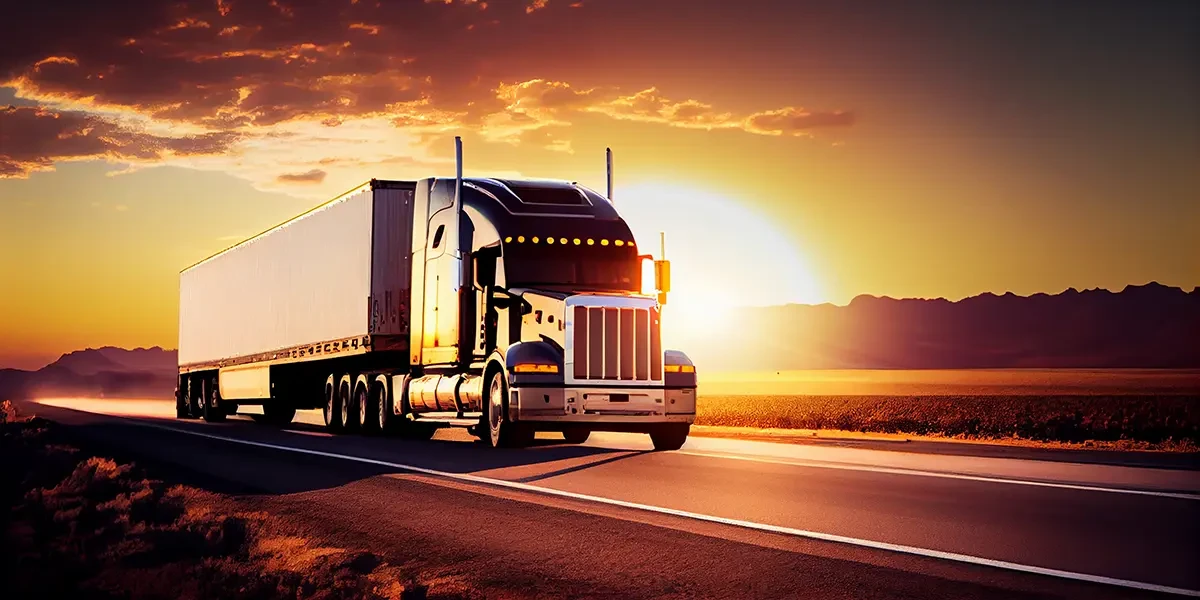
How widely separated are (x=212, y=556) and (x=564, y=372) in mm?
11182

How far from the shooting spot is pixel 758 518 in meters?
12.4

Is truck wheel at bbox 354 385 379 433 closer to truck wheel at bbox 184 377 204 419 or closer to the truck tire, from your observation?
the truck tire

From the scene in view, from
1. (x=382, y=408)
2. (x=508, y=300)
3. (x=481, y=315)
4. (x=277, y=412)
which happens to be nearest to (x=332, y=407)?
(x=382, y=408)

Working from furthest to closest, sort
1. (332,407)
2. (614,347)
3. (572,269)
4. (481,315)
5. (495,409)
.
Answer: (332,407) < (481,315) < (572,269) < (495,409) < (614,347)

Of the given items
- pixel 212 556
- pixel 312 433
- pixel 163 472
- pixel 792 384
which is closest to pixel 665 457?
Result: pixel 163 472

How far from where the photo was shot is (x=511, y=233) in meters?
22.8

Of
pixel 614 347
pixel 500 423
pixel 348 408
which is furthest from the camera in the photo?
pixel 348 408

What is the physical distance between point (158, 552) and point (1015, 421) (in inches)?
1420

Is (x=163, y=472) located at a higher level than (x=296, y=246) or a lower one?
lower

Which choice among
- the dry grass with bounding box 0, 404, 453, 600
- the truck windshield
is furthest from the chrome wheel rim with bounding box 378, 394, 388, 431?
the dry grass with bounding box 0, 404, 453, 600

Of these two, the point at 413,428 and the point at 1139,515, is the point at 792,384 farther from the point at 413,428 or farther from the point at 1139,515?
the point at 1139,515

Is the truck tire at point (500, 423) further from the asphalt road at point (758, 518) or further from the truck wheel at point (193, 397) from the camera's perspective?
the truck wheel at point (193, 397)

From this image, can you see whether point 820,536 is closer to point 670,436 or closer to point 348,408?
point 670,436

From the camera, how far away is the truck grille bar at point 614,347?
2142 centimetres
